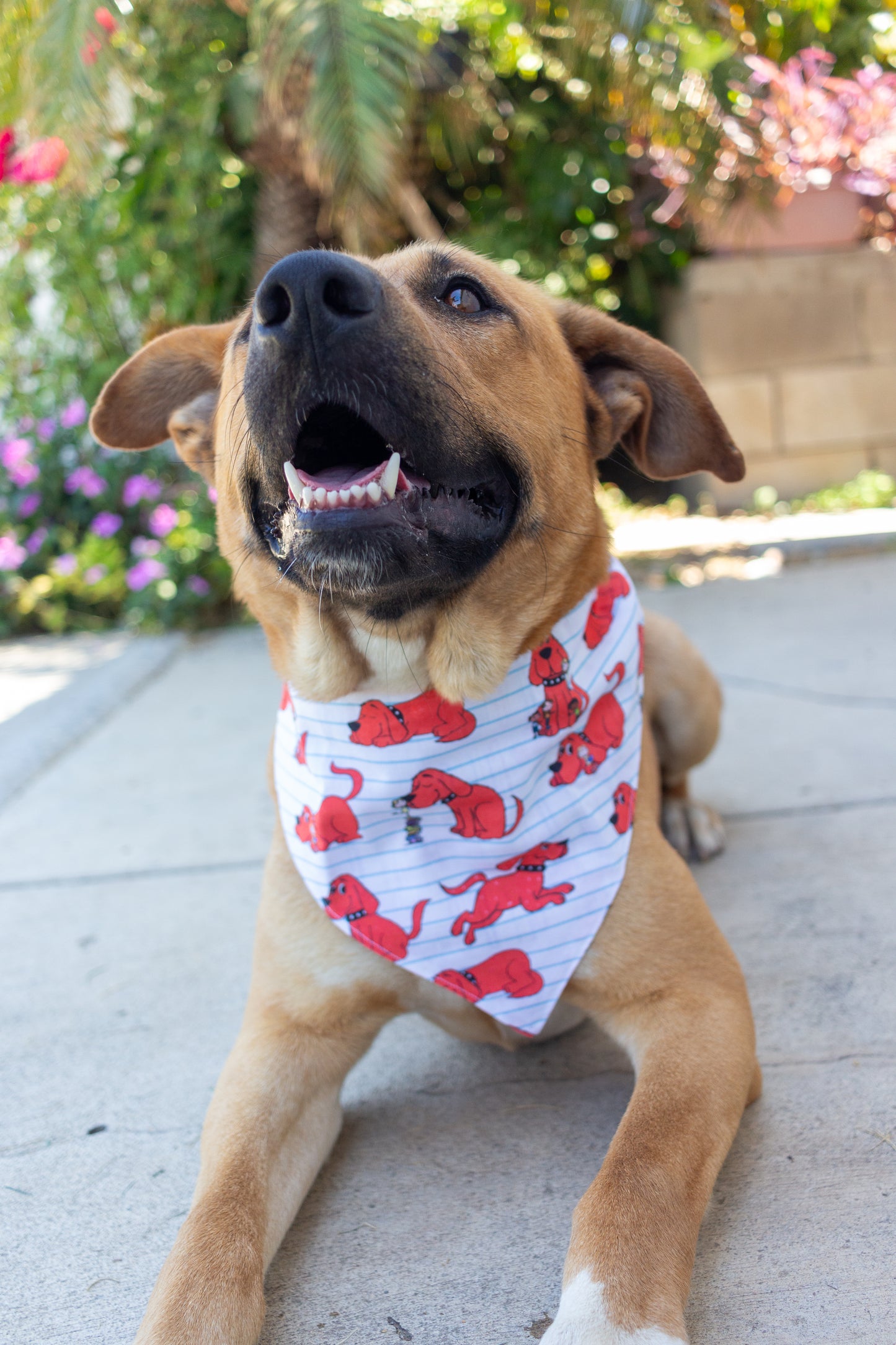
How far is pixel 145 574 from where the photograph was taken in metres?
6.32

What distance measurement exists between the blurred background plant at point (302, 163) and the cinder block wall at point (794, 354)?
0.37 m

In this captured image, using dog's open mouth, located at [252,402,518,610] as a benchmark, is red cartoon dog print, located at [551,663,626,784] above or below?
below

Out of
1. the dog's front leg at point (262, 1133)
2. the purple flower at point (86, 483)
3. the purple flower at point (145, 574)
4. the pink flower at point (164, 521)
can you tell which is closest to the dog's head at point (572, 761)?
the dog's front leg at point (262, 1133)

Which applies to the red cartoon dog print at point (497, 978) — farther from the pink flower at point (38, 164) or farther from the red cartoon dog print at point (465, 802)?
the pink flower at point (38, 164)

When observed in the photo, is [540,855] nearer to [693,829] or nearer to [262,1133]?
[262,1133]

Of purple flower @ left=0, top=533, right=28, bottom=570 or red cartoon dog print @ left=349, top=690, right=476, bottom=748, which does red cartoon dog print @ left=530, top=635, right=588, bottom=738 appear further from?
purple flower @ left=0, top=533, right=28, bottom=570

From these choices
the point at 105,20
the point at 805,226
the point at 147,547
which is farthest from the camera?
the point at 805,226

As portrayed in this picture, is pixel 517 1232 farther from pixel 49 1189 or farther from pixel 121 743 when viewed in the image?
pixel 121 743

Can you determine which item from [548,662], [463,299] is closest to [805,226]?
[463,299]

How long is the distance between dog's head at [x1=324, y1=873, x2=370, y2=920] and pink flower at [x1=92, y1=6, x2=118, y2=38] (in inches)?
179

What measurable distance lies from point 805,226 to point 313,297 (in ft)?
22.5

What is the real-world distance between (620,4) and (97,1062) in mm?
5005

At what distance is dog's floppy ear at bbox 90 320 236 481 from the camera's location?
2.37 metres

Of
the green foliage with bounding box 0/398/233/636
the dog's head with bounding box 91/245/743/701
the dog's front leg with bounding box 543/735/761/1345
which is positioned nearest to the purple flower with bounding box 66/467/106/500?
the green foliage with bounding box 0/398/233/636
